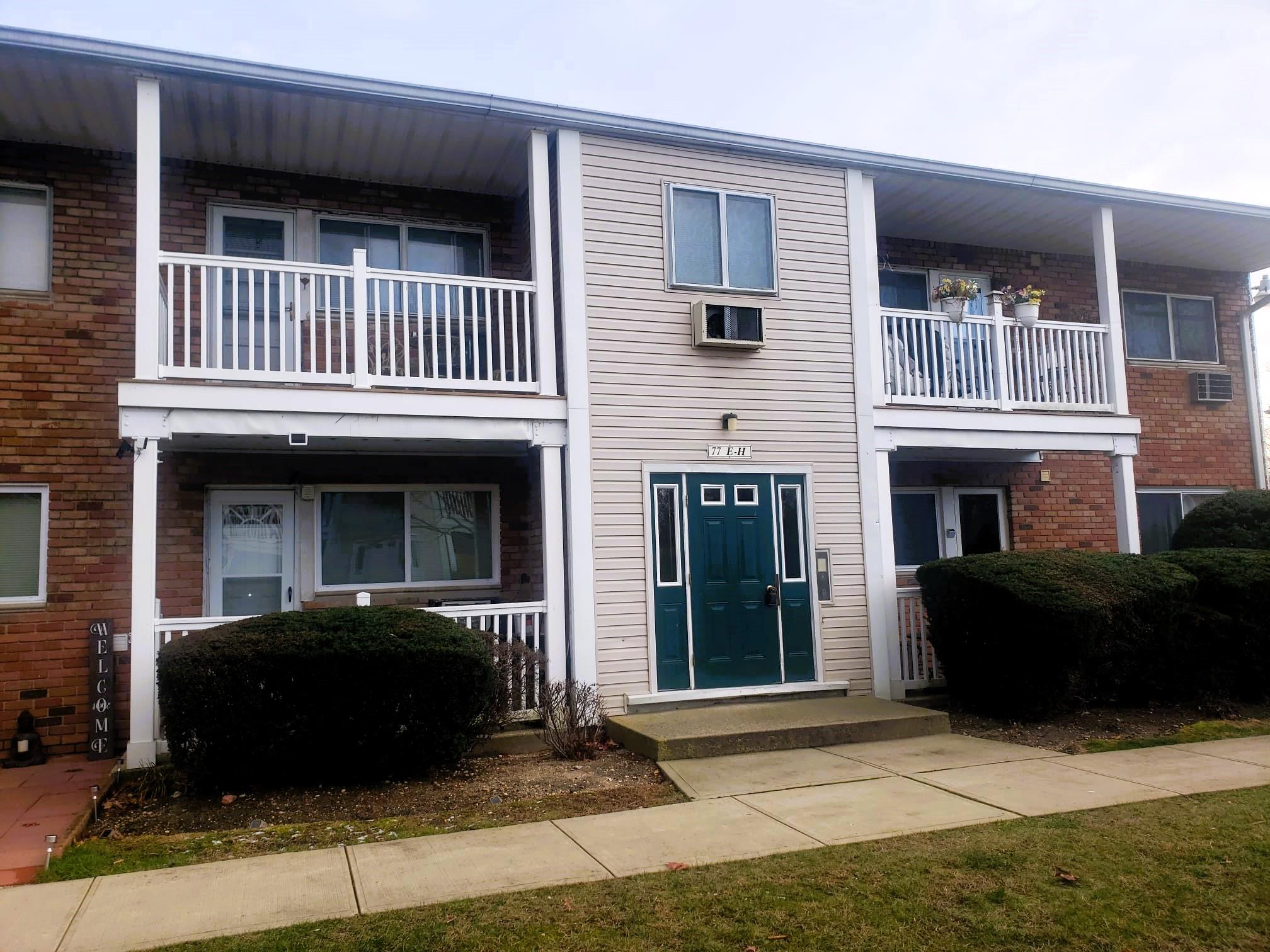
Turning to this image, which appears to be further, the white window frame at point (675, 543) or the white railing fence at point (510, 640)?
the white window frame at point (675, 543)

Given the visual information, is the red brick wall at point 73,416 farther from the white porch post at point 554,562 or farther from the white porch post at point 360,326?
the white porch post at point 554,562

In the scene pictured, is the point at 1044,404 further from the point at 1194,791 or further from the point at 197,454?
the point at 197,454

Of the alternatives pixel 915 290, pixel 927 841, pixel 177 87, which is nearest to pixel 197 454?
pixel 177 87

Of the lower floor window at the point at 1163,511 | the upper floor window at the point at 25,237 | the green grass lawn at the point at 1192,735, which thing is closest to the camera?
the green grass lawn at the point at 1192,735

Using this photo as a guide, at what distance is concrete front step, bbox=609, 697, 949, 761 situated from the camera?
7.61 meters

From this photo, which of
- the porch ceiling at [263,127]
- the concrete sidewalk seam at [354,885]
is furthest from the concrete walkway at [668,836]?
the porch ceiling at [263,127]

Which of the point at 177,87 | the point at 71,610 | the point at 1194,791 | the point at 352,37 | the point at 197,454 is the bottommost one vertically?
the point at 1194,791

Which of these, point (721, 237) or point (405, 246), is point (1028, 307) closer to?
point (721, 237)

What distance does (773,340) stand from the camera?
9734mm

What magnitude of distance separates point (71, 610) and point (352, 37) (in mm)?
15973

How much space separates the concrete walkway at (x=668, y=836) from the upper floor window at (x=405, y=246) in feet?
18.8

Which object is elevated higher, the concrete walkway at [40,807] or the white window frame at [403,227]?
the white window frame at [403,227]

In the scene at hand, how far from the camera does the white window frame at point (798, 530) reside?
949 cm

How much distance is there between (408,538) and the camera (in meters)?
9.95
